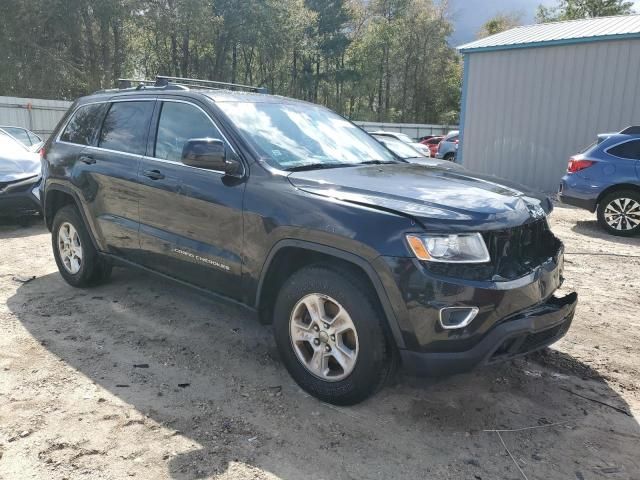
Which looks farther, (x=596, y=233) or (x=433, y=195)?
(x=596, y=233)

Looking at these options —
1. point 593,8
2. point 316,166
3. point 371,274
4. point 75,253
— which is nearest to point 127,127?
point 75,253

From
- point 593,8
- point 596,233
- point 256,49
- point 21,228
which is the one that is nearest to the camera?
point 21,228

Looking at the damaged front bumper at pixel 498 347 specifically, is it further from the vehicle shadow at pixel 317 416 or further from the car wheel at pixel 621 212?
the car wheel at pixel 621 212

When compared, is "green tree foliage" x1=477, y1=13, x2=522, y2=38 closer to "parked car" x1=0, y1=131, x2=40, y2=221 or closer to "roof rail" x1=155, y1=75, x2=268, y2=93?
"parked car" x1=0, y1=131, x2=40, y2=221

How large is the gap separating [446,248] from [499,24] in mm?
56566

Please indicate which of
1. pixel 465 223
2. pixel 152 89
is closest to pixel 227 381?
pixel 465 223

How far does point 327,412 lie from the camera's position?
10.3ft

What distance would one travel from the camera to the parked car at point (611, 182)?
8.35m

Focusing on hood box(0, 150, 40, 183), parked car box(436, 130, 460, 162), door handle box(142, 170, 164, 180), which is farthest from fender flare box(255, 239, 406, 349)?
parked car box(436, 130, 460, 162)

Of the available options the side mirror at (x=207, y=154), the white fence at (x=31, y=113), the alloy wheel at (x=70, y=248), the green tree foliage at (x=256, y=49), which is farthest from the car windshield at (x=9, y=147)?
the green tree foliage at (x=256, y=49)

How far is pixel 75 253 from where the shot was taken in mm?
5125

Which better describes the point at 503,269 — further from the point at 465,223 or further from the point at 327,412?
the point at 327,412

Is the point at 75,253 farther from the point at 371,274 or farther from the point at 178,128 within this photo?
the point at 371,274

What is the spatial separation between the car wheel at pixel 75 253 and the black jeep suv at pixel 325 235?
0.36 meters
